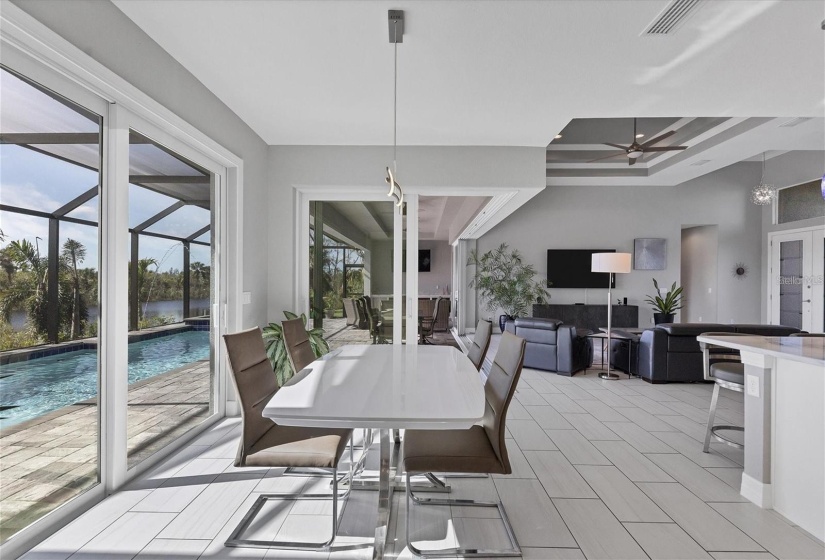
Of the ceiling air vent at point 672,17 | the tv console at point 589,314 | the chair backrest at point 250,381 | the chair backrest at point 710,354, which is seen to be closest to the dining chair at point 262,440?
the chair backrest at point 250,381

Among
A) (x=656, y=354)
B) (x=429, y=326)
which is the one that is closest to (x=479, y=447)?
(x=656, y=354)

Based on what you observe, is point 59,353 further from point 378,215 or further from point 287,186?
point 378,215

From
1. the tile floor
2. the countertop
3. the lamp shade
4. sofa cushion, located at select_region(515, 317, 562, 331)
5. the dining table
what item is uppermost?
the lamp shade

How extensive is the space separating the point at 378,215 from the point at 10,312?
123 inches

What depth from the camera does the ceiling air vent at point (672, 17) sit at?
1.97 m

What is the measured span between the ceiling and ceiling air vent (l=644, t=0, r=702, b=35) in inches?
1.6

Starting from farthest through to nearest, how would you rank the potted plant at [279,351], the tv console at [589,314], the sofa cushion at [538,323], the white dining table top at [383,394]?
the tv console at [589,314], the sofa cushion at [538,323], the potted plant at [279,351], the white dining table top at [383,394]

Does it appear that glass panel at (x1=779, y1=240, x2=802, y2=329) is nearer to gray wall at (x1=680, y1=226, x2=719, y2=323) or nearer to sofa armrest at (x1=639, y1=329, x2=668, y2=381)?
gray wall at (x1=680, y1=226, x2=719, y2=323)

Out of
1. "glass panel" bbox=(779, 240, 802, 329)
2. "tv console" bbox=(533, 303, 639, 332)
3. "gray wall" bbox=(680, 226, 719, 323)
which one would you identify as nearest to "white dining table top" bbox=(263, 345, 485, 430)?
"tv console" bbox=(533, 303, 639, 332)

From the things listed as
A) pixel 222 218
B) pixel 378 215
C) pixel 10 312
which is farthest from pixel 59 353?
pixel 378 215

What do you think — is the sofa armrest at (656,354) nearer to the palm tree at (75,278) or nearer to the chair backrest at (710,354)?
the chair backrest at (710,354)

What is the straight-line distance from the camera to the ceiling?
2068 millimetres

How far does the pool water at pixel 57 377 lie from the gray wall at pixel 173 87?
1.01 metres

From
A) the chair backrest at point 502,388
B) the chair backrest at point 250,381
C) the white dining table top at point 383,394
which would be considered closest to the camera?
the white dining table top at point 383,394
